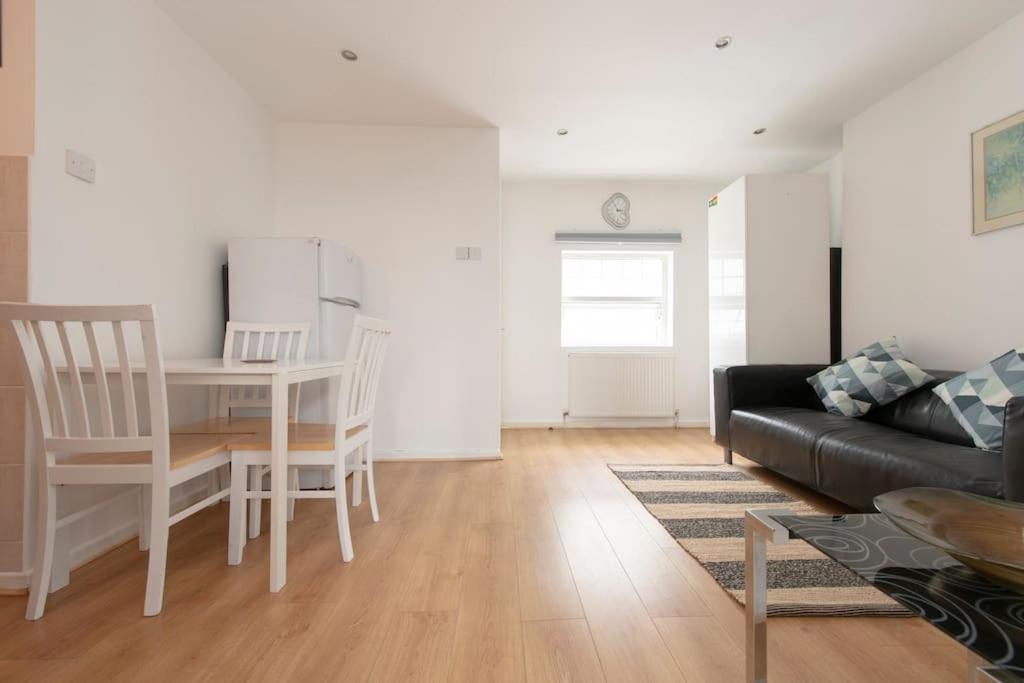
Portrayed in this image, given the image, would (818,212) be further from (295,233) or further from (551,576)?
(295,233)

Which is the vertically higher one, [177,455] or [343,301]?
[343,301]

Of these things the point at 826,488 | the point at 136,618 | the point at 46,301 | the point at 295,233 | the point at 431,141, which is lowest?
the point at 136,618

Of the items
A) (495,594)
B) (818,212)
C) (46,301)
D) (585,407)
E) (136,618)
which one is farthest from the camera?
(585,407)

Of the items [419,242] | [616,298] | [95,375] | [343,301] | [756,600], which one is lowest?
[756,600]

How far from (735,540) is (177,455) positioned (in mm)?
2075

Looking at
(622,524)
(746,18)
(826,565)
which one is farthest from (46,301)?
(746,18)

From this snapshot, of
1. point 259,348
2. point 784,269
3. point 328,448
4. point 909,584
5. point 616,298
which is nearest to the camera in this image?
point 909,584

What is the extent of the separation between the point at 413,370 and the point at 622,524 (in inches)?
74.1

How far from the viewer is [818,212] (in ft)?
11.4

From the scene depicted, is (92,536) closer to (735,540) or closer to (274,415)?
(274,415)

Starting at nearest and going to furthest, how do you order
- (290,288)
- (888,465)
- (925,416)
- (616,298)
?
(888,465)
(925,416)
(290,288)
(616,298)

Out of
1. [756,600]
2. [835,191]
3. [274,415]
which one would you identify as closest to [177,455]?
[274,415]

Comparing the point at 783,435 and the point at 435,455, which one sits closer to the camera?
the point at 783,435

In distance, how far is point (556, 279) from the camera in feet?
15.7
